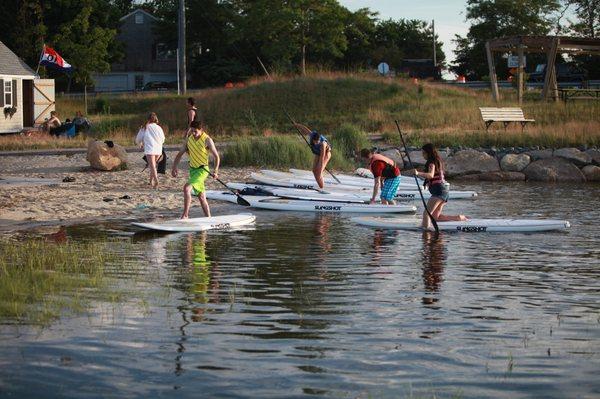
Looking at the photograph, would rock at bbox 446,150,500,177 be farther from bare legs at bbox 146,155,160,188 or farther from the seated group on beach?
bare legs at bbox 146,155,160,188

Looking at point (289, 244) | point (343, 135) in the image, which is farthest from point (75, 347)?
point (343, 135)

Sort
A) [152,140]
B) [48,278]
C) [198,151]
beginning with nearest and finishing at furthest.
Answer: [48,278]
[198,151]
[152,140]

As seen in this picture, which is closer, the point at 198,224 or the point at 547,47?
the point at 198,224

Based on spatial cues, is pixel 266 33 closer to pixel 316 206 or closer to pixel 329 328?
pixel 316 206

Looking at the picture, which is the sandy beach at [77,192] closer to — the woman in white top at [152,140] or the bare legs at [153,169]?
the bare legs at [153,169]

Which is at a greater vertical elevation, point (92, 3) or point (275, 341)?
point (92, 3)

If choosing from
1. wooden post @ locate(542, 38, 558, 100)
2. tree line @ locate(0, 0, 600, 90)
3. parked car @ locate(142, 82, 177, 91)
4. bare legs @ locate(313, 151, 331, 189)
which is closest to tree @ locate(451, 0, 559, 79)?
tree line @ locate(0, 0, 600, 90)

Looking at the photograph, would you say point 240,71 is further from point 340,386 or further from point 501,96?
point 340,386

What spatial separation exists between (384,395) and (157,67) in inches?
2987

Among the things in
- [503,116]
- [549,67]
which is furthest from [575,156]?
[549,67]

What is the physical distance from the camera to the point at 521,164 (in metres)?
31.1

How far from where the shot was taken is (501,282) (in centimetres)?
1255

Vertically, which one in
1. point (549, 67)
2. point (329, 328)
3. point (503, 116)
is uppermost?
point (549, 67)

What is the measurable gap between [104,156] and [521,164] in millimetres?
12381
